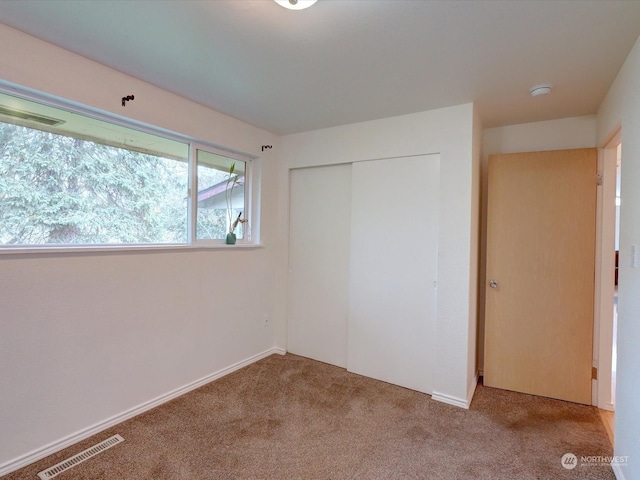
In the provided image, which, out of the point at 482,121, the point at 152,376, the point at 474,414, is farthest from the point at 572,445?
the point at 152,376

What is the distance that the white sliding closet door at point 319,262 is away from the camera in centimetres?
321

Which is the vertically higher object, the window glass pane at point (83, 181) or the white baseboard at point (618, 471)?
the window glass pane at point (83, 181)

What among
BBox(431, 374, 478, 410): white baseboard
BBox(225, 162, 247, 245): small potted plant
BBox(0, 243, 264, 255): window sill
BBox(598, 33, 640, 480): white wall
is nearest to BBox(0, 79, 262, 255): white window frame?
BBox(0, 243, 264, 255): window sill

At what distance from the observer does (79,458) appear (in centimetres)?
183

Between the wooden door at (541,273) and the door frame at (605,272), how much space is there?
51 mm

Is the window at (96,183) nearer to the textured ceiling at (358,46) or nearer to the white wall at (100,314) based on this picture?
the white wall at (100,314)

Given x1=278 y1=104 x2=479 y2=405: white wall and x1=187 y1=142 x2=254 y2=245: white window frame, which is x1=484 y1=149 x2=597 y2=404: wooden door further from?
x1=187 y1=142 x2=254 y2=245: white window frame

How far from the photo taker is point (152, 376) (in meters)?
2.39

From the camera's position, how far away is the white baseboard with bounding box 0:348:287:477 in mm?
1752

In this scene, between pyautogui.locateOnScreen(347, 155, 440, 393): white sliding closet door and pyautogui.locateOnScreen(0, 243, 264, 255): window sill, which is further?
pyautogui.locateOnScreen(347, 155, 440, 393): white sliding closet door

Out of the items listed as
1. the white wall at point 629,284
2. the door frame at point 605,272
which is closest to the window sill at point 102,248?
the white wall at point 629,284

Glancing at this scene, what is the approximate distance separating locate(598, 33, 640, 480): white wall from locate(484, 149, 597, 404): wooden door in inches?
29.4

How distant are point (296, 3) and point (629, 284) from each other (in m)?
2.24

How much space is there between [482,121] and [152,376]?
3480 mm
